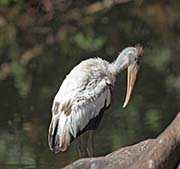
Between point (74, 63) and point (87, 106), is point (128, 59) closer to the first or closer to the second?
point (87, 106)

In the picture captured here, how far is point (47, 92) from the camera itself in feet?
33.0

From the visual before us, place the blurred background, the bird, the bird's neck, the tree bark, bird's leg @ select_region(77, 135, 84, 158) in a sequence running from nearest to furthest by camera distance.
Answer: the tree bark < the bird < bird's leg @ select_region(77, 135, 84, 158) < the bird's neck < the blurred background

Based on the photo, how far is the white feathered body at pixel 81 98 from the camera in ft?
21.7

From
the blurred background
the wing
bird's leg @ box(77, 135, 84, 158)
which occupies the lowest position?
the blurred background

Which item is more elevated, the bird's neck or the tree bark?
the tree bark

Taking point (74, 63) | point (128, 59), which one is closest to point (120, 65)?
point (128, 59)

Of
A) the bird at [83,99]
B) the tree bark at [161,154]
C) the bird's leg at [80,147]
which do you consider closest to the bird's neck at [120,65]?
the bird at [83,99]

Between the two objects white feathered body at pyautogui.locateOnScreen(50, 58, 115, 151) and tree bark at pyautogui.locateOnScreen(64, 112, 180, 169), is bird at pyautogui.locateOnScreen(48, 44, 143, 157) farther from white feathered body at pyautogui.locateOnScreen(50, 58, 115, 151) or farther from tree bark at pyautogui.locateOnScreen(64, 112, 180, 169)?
tree bark at pyautogui.locateOnScreen(64, 112, 180, 169)

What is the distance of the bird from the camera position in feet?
21.7

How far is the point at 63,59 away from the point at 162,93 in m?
2.50

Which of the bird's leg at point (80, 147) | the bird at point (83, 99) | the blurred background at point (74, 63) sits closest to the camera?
the bird at point (83, 99)

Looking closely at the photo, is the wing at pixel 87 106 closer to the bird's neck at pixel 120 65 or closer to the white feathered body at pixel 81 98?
the white feathered body at pixel 81 98

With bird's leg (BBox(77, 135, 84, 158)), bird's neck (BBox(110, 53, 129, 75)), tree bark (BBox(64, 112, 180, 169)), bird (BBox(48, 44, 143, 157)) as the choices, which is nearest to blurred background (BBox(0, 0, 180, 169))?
bird's leg (BBox(77, 135, 84, 158))

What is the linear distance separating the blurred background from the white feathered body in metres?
0.46
